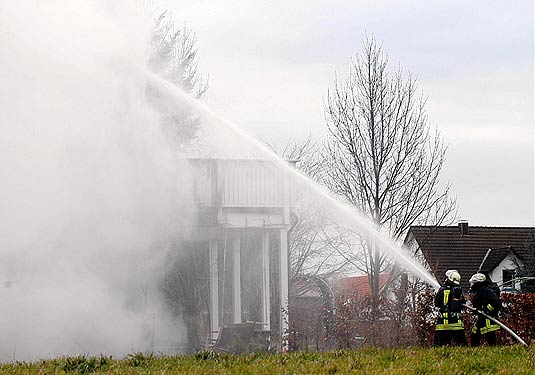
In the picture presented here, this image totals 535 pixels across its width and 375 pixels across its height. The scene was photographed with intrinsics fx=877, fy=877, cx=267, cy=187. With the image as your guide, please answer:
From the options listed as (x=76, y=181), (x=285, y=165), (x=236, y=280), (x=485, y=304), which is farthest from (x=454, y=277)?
(x=236, y=280)

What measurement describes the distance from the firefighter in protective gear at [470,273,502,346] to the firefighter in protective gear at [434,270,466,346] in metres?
0.33

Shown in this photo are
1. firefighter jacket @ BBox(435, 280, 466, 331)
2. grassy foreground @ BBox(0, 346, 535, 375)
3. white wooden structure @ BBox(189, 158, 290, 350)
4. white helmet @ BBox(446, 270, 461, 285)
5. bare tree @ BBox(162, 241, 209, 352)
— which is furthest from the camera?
bare tree @ BBox(162, 241, 209, 352)

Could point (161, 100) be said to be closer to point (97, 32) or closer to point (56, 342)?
point (97, 32)

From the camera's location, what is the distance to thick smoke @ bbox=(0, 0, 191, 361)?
14281 millimetres

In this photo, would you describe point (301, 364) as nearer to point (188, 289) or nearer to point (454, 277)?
point (454, 277)

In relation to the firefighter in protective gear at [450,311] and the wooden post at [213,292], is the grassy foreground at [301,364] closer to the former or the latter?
the firefighter in protective gear at [450,311]

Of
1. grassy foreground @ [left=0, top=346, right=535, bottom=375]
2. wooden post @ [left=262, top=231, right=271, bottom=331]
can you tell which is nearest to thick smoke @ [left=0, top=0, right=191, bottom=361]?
wooden post @ [left=262, top=231, right=271, bottom=331]

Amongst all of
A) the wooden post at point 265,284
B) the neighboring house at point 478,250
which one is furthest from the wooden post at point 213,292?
the neighboring house at point 478,250

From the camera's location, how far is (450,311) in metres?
Result: 12.2

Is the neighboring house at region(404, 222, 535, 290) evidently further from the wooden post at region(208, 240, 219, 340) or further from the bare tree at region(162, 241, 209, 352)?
the bare tree at region(162, 241, 209, 352)

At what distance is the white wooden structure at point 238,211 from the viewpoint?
18.2m

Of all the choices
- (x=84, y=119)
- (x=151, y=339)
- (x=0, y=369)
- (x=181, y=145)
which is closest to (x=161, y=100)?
(x=181, y=145)

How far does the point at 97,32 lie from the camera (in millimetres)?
16031

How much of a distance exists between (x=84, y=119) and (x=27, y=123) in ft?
3.70
